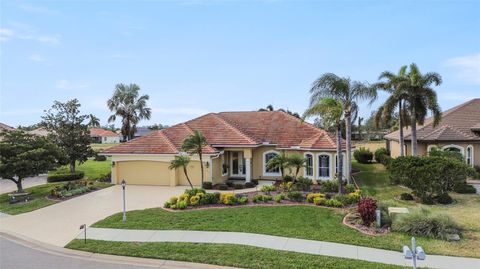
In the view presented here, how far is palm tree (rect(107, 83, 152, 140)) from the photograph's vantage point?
4506 centimetres

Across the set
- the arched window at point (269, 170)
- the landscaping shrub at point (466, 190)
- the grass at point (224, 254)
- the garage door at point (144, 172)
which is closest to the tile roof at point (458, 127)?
the landscaping shrub at point (466, 190)

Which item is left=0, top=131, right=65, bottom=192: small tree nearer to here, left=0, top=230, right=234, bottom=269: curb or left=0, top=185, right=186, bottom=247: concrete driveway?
left=0, top=185, right=186, bottom=247: concrete driveway

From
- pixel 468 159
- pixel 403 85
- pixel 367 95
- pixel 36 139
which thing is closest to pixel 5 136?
pixel 36 139

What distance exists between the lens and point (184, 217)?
50.6ft

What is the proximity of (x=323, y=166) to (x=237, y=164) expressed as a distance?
6.99 meters

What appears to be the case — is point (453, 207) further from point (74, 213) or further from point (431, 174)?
point (74, 213)

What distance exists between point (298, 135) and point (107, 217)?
16.5 m

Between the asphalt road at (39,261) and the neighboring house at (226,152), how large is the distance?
13.4 meters

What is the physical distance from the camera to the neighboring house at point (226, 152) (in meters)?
25.5

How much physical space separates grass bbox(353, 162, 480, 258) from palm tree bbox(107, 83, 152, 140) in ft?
94.5

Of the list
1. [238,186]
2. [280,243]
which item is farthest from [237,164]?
[280,243]

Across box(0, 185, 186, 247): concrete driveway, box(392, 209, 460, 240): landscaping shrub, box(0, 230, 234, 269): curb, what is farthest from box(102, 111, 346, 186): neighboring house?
box(0, 230, 234, 269): curb

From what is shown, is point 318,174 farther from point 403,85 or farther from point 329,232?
point 329,232

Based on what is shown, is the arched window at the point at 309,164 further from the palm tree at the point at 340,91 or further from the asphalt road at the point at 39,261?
the asphalt road at the point at 39,261
